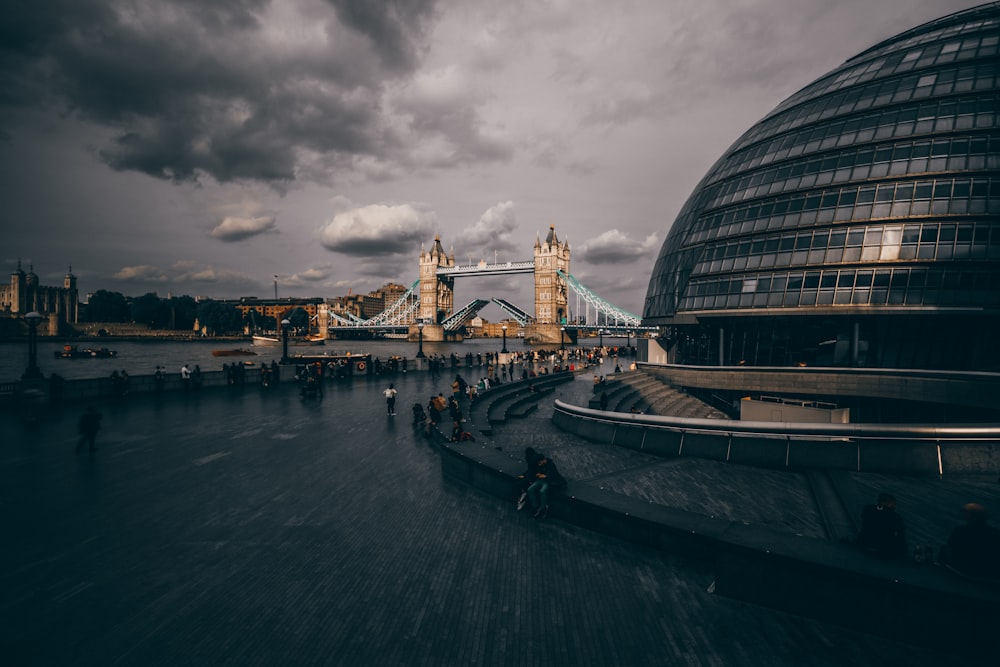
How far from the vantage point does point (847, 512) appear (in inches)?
331

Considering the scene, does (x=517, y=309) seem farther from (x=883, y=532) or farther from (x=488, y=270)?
(x=883, y=532)

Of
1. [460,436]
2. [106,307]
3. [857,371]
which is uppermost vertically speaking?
[106,307]

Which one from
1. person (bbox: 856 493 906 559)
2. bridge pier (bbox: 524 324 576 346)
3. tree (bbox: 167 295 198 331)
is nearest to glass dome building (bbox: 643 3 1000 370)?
person (bbox: 856 493 906 559)

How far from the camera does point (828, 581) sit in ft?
18.9

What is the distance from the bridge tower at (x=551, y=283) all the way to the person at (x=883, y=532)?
138258mm

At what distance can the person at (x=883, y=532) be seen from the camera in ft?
18.9

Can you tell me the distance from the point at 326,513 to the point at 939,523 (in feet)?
36.9

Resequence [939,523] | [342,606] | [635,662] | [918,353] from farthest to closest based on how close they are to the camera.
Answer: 1. [918,353]
2. [939,523]
3. [342,606]
4. [635,662]

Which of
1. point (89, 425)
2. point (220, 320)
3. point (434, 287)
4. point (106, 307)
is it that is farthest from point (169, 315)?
point (89, 425)

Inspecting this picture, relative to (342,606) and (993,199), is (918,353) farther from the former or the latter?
(342,606)

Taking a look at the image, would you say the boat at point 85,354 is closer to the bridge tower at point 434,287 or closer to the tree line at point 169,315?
the tree line at point 169,315

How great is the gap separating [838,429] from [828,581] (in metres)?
7.05

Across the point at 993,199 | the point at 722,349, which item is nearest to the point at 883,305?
the point at 993,199

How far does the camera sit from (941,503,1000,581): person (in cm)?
516
